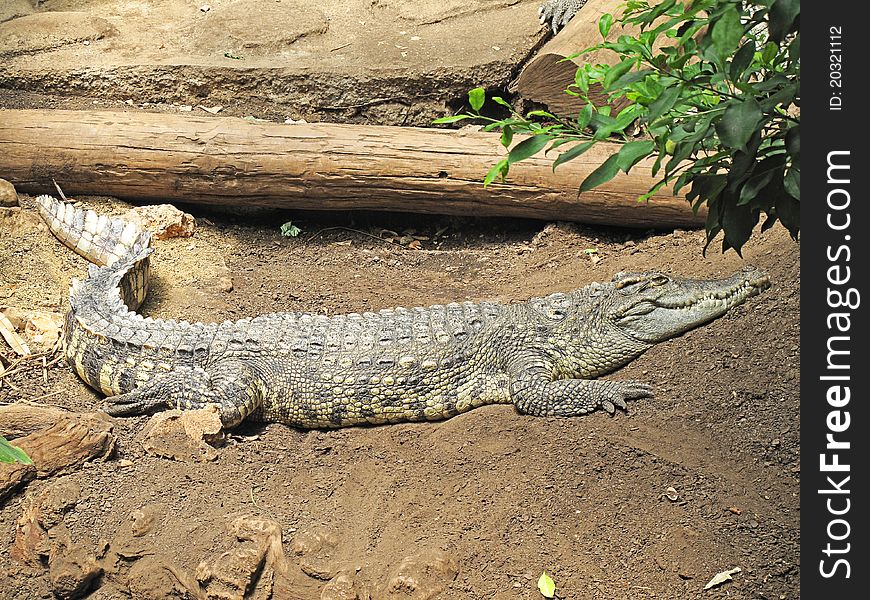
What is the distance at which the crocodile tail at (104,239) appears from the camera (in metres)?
5.64

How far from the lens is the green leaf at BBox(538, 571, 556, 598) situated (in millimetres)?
3348

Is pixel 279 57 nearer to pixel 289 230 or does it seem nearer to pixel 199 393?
pixel 289 230

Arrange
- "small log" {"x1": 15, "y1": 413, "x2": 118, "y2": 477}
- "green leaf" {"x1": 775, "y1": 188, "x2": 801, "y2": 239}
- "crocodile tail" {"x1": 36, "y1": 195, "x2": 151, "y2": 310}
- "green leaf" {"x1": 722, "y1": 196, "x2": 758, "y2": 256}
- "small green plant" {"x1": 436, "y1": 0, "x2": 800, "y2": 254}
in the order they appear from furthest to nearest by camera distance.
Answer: "crocodile tail" {"x1": 36, "y1": 195, "x2": 151, "y2": 310}, "small log" {"x1": 15, "y1": 413, "x2": 118, "y2": 477}, "green leaf" {"x1": 722, "y1": 196, "x2": 758, "y2": 256}, "green leaf" {"x1": 775, "y1": 188, "x2": 801, "y2": 239}, "small green plant" {"x1": 436, "y1": 0, "x2": 800, "y2": 254}

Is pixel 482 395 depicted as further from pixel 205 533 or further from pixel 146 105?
pixel 146 105

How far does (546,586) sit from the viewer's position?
133 inches

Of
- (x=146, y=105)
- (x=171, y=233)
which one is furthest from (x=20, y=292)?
(x=146, y=105)

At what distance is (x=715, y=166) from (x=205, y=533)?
97.6 inches

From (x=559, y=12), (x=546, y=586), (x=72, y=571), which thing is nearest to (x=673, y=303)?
(x=546, y=586)

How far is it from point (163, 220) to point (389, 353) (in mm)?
2628

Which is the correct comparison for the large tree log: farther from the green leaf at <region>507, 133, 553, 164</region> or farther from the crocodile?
the green leaf at <region>507, 133, 553, 164</region>

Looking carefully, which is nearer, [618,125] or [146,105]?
[618,125]

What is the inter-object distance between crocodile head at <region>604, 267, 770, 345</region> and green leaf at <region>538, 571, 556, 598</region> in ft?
5.71

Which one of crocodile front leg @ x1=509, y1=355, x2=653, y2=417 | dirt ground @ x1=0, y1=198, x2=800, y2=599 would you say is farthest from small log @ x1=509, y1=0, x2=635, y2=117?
crocodile front leg @ x1=509, y1=355, x2=653, y2=417

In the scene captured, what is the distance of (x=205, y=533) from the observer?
3.75 meters
